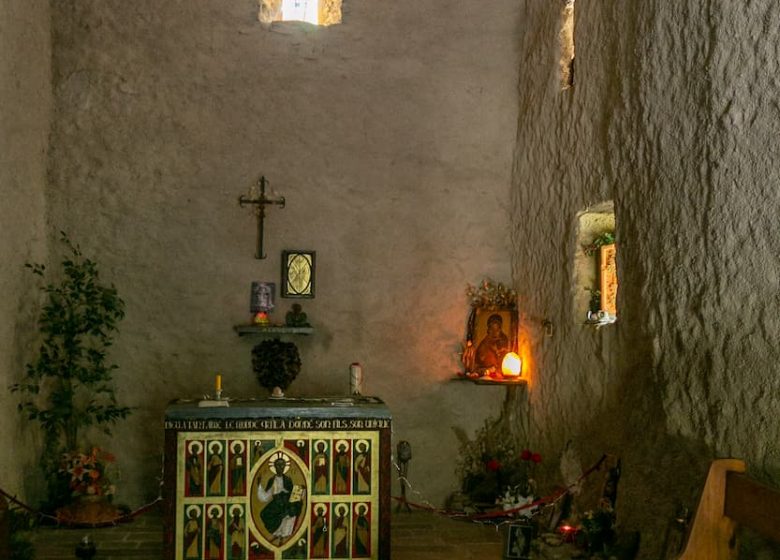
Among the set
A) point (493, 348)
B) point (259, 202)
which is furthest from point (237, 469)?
point (493, 348)

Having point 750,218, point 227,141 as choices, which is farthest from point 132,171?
point 750,218

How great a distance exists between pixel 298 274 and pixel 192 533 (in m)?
2.87

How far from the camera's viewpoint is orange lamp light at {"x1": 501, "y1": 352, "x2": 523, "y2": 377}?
7711 mm

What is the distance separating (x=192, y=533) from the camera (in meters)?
5.71

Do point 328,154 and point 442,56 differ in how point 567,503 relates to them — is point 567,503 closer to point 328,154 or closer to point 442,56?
point 328,154

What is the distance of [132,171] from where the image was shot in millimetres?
7797

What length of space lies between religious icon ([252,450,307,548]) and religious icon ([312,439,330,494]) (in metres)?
0.08

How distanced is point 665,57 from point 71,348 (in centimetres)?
526

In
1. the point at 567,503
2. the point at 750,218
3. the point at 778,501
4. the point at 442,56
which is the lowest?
the point at 567,503

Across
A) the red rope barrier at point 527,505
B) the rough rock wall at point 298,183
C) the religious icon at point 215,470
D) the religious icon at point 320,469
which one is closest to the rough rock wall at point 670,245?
the red rope barrier at point 527,505

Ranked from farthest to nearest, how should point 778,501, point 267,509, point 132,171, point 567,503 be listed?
point 132,171 → point 567,503 → point 267,509 → point 778,501

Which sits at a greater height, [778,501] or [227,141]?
[227,141]

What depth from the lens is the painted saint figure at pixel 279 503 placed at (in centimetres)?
582

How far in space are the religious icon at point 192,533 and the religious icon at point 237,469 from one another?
274 millimetres
